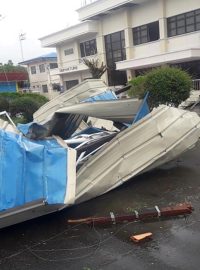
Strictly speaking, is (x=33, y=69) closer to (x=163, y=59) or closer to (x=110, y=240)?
(x=163, y=59)

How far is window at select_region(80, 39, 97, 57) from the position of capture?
3624cm

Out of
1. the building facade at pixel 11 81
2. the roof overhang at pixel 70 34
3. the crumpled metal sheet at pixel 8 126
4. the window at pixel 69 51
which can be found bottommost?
the building facade at pixel 11 81

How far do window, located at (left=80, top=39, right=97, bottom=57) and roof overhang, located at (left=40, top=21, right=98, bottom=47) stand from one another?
1.07 metres

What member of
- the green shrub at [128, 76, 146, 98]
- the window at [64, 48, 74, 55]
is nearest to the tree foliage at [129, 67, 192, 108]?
the green shrub at [128, 76, 146, 98]

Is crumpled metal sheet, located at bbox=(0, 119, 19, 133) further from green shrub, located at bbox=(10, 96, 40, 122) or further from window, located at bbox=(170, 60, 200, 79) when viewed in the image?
window, located at bbox=(170, 60, 200, 79)

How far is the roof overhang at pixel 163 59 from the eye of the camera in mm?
24078

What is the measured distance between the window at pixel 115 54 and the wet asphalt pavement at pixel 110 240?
2715 cm

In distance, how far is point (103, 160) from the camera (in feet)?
20.5

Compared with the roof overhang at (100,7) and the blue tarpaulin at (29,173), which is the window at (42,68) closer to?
the roof overhang at (100,7)

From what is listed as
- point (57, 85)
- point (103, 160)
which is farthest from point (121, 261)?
point (57, 85)

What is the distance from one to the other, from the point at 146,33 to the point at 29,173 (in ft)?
86.9

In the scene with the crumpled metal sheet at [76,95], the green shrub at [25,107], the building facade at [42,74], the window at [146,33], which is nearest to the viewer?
the crumpled metal sheet at [76,95]

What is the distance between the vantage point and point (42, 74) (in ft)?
165

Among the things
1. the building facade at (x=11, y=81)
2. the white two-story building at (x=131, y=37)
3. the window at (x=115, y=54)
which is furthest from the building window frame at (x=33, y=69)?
the window at (x=115, y=54)
